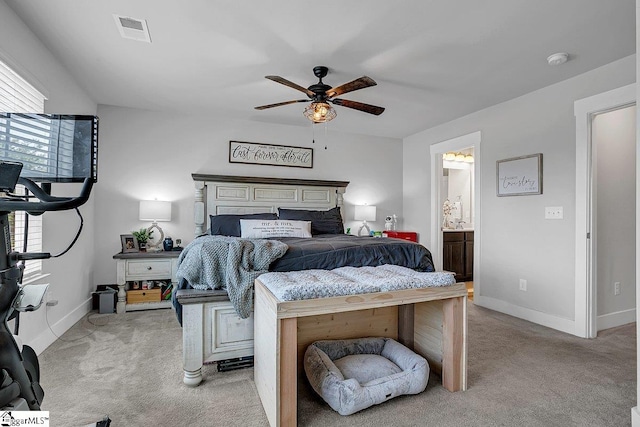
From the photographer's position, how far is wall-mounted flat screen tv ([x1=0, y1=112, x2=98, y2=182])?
111 cm

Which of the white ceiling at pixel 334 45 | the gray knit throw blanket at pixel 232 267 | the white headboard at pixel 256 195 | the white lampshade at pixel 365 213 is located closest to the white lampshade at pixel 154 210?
the white headboard at pixel 256 195

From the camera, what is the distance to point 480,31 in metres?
2.21

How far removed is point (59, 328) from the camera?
2727 millimetres

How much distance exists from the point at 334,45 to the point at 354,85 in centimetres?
33

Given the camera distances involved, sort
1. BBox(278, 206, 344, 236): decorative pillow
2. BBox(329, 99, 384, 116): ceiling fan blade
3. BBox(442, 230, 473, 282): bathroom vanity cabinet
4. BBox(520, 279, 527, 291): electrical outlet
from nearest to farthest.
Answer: BBox(329, 99, 384, 116): ceiling fan blade, BBox(520, 279, 527, 291): electrical outlet, BBox(278, 206, 344, 236): decorative pillow, BBox(442, 230, 473, 282): bathroom vanity cabinet

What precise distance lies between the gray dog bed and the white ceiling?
216 cm

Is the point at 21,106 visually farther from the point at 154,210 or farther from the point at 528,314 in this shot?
the point at 528,314

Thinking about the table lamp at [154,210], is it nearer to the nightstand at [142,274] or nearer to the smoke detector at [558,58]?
the nightstand at [142,274]

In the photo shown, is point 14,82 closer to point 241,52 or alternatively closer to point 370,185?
point 241,52

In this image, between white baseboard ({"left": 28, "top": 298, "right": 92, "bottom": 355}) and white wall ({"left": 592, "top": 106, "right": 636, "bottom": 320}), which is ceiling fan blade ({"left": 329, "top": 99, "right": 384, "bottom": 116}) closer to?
white wall ({"left": 592, "top": 106, "right": 636, "bottom": 320})

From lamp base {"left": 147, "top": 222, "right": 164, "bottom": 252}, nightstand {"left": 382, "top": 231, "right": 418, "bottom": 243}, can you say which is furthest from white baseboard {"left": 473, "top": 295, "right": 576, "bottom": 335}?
lamp base {"left": 147, "top": 222, "right": 164, "bottom": 252}

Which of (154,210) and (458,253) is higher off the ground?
(154,210)

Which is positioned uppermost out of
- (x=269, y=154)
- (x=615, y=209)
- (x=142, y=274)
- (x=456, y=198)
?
(x=269, y=154)

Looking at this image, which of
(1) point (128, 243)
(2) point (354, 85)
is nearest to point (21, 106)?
(1) point (128, 243)
